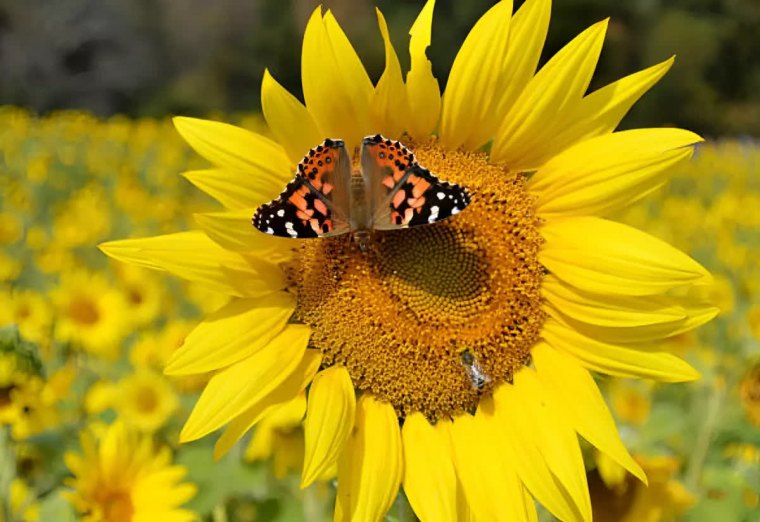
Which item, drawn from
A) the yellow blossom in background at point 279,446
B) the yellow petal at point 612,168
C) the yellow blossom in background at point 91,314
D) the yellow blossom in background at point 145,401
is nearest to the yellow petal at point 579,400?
the yellow petal at point 612,168

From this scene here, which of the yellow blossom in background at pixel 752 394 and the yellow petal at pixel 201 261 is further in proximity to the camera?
the yellow blossom in background at pixel 752 394

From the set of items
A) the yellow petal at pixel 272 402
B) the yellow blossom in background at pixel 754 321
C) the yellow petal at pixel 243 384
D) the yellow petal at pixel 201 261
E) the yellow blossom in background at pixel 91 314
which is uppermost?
the yellow petal at pixel 201 261

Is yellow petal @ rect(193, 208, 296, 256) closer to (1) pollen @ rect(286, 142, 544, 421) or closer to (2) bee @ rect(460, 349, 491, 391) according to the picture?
(1) pollen @ rect(286, 142, 544, 421)

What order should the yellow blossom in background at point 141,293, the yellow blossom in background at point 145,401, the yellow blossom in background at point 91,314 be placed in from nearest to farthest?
the yellow blossom in background at point 145,401, the yellow blossom in background at point 91,314, the yellow blossom in background at point 141,293

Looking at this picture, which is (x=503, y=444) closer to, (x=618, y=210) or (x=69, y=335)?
(x=618, y=210)

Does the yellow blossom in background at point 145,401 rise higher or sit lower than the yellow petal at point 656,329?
lower

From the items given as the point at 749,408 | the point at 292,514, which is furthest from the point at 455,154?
the point at 749,408

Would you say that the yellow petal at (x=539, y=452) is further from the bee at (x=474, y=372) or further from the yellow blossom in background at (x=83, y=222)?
the yellow blossom in background at (x=83, y=222)

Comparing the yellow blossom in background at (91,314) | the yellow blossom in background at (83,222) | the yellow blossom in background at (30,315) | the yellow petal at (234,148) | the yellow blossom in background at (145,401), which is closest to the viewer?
the yellow petal at (234,148)

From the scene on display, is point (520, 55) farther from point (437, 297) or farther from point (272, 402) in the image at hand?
point (272, 402)
